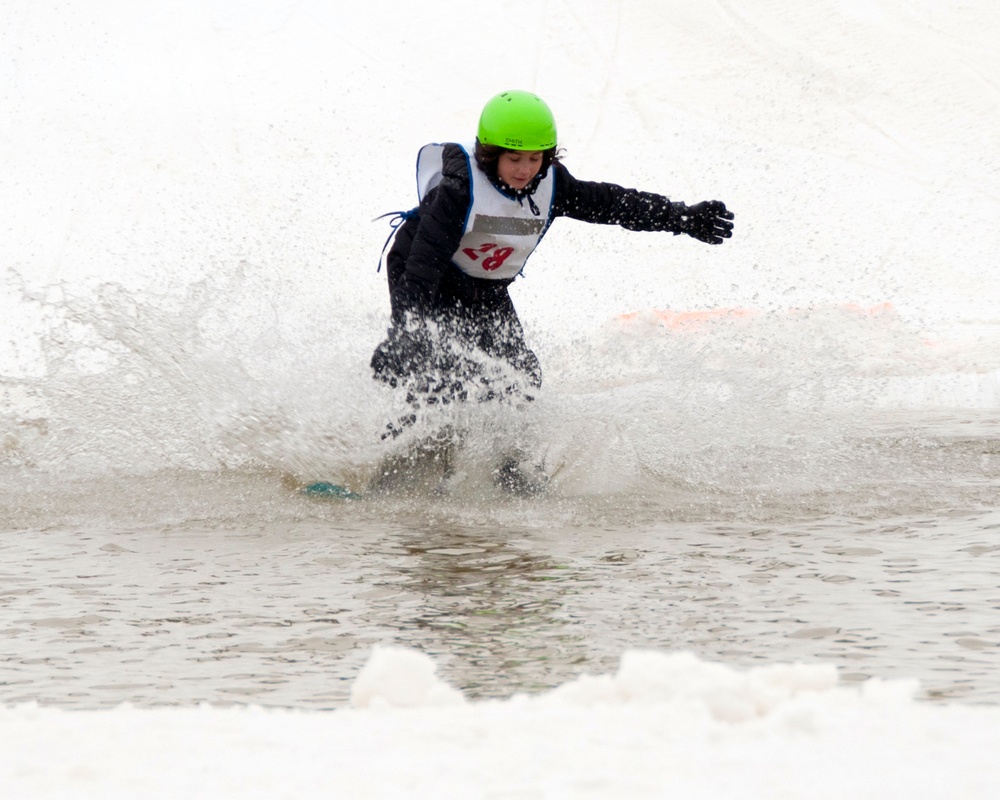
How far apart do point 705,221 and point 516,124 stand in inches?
41.0

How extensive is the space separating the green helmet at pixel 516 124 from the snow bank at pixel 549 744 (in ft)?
11.3

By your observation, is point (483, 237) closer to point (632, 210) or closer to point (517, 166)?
point (517, 166)

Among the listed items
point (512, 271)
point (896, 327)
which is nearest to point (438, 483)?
point (512, 271)

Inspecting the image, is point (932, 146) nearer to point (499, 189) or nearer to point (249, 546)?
point (499, 189)

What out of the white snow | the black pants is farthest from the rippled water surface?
the white snow

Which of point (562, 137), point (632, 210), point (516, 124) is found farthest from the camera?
point (562, 137)

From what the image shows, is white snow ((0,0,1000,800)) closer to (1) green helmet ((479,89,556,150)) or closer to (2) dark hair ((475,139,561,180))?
(2) dark hair ((475,139,561,180))

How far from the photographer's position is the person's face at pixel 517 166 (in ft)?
17.6

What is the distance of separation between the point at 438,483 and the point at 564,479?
511 mm

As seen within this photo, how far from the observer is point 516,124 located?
5332 millimetres

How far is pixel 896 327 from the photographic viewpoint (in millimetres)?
11148

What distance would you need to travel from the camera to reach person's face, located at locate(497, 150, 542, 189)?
17.6 ft

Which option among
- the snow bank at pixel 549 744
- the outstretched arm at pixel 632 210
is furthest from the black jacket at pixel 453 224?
the snow bank at pixel 549 744

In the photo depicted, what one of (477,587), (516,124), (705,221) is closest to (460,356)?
(516,124)
